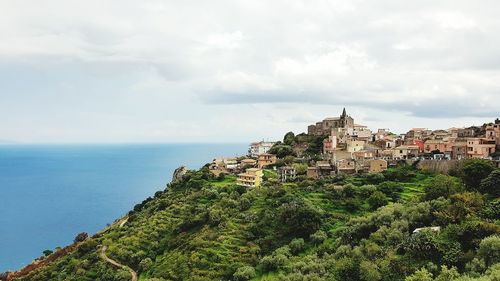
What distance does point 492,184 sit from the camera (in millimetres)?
33812

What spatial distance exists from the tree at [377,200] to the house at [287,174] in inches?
607

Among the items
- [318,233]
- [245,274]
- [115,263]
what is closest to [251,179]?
[318,233]

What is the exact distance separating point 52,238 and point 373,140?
213ft

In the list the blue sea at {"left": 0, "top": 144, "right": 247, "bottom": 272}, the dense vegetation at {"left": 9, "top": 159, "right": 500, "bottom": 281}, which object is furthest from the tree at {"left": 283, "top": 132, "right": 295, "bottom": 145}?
the blue sea at {"left": 0, "top": 144, "right": 247, "bottom": 272}

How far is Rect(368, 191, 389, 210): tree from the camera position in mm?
39188

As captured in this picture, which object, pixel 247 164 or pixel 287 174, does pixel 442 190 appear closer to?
pixel 287 174

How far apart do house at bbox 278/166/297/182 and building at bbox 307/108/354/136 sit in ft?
70.0

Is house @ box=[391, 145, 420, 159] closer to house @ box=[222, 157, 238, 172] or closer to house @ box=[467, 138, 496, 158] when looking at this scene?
house @ box=[467, 138, 496, 158]

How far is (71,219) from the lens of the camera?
335 ft

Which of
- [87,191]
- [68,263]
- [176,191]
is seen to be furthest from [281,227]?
[87,191]

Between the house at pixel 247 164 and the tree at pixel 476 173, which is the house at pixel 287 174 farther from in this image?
the tree at pixel 476 173

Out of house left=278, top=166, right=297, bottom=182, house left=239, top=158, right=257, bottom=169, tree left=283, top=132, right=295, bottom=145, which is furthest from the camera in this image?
tree left=283, top=132, right=295, bottom=145

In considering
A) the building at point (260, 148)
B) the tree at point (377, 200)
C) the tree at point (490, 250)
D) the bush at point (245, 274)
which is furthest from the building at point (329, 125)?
the tree at point (490, 250)

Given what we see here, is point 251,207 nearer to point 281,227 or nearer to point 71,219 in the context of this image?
point 281,227
